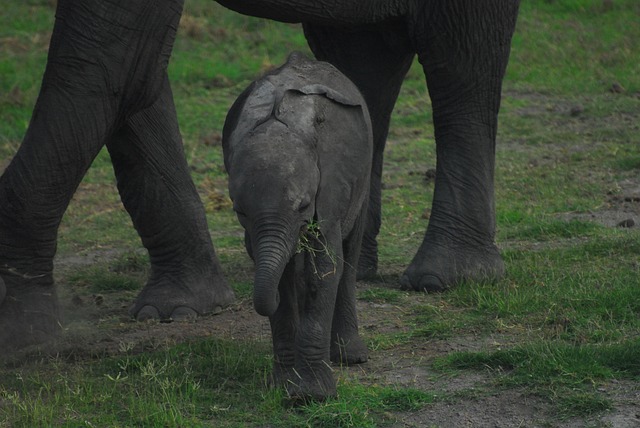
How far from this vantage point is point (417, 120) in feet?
37.5

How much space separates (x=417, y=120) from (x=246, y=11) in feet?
17.5

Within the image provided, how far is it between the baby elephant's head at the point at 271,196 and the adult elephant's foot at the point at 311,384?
31 cm

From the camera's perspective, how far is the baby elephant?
15.2ft

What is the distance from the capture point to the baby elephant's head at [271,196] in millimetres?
4582

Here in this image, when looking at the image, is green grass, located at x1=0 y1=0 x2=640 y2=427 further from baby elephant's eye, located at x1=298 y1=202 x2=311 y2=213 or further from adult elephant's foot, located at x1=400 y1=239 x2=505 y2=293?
baby elephant's eye, located at x1=298 y1=202 x2=311 y2=213

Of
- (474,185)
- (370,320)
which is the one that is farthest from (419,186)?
(370,320)

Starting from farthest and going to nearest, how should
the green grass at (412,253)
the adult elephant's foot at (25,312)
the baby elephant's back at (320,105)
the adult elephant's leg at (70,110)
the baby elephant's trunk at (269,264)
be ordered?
the adult elephant's foot at (25,312), the adult elephant's leg at (70,110), the green grass at (412,253), the baby elephant's back at (320,105), the baby elephant's trunk at (269,264)

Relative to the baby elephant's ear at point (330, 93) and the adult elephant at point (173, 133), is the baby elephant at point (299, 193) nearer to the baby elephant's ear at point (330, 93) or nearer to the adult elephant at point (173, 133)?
the baby elephant's ear at point (330, 93)

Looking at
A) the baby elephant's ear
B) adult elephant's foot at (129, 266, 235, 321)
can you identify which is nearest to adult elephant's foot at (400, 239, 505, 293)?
adult elephant's foot at (129, 266, 235, 321)

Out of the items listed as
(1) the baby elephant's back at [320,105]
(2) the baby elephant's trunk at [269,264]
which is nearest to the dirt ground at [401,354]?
(2) the baby elephant's trunk at [269,264]

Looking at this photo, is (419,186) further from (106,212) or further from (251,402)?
(251,402)

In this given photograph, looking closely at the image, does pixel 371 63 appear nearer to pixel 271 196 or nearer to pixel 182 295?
pixel 182 295

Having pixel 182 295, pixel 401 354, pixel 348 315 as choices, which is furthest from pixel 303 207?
pixel 182 295

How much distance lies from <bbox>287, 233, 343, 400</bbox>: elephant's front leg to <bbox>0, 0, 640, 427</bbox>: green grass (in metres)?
0.10
